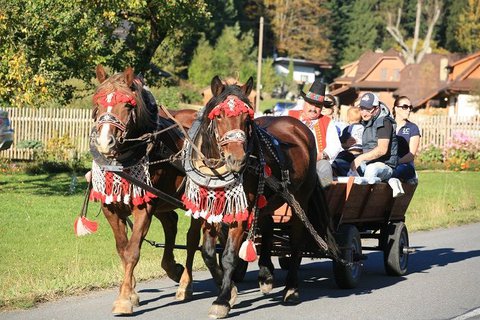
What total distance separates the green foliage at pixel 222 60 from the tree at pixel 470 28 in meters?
28.9

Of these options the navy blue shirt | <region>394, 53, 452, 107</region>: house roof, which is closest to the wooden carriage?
the navy blue shirt

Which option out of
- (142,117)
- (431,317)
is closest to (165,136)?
(142,117)

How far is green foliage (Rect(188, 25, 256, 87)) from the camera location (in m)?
72.4

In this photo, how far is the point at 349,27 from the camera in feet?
375

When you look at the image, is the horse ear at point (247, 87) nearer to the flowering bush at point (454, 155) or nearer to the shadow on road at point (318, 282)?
the shadow on road at point (318, 282)

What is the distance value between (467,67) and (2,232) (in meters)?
51.8

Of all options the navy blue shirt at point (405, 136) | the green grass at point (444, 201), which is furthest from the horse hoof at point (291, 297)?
the green grass at point (444, 201)

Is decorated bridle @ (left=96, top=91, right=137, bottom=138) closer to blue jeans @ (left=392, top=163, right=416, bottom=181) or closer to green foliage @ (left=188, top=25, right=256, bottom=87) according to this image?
blue jeans @ (left=392, top=163, right=416, bottom=181)

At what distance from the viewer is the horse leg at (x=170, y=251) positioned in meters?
9.81

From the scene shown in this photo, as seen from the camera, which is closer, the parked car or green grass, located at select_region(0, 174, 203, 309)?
green grass, located at select_region(0, 174, 203, 309)

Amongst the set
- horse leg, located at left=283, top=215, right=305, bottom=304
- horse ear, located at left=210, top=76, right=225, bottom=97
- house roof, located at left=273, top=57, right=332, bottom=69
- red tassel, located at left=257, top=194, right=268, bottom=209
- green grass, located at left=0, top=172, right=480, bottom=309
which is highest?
horse ear, located at left=210, top=76, right=225, bottom=97

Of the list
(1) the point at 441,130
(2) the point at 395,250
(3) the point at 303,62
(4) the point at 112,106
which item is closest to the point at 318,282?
(2) the point at 395,250

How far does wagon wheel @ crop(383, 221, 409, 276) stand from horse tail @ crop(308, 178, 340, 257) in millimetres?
1450

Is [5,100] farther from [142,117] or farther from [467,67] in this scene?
[467,67]
